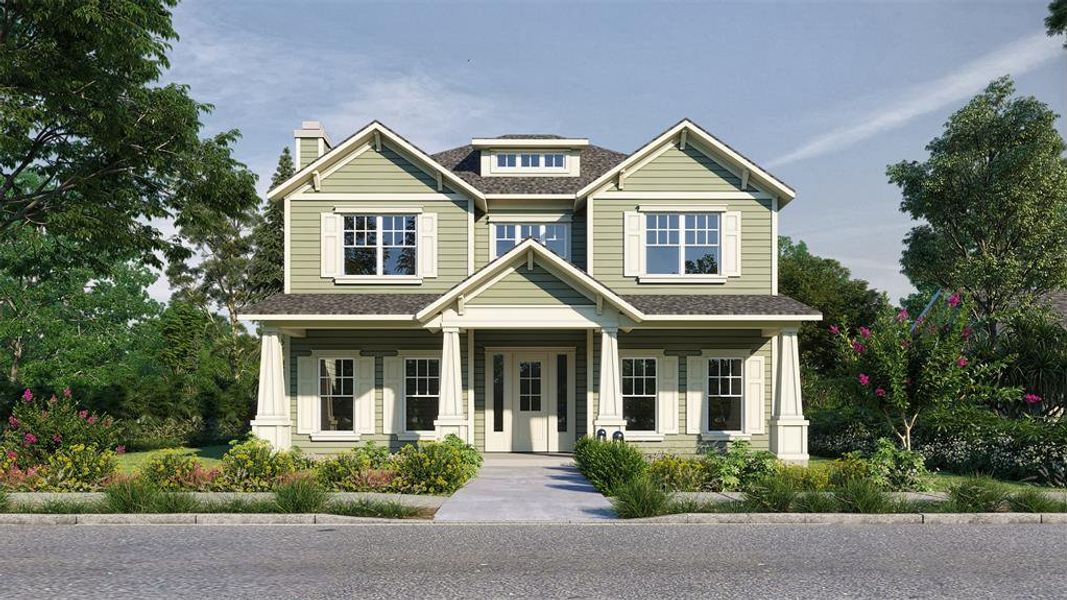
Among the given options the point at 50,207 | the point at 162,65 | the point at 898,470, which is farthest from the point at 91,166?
the point at 898,470

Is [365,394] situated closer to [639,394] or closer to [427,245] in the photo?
[427,245]

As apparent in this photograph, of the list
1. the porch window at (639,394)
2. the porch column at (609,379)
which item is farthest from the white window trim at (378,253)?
the porch window at (639,394)

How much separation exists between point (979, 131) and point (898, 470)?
1191 cm

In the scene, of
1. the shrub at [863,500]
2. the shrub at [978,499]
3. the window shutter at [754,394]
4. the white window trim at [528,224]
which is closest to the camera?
the shrub at [863,500]

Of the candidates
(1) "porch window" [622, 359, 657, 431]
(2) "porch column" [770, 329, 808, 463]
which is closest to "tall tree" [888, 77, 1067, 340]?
(2) "porch column" [770, 329, 808, 463]

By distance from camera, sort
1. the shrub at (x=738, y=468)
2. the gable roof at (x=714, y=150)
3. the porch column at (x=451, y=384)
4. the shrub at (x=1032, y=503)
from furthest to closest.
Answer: the gable roof at (x=714, y=150) < the porch column at (x=451, y=384) < the shrub at (x=738, y=468) < the shrub at (x=1032, y=503)

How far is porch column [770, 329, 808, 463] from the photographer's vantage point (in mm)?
17609

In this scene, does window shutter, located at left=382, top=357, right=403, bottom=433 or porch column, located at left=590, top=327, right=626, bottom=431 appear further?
window shutter, located at left=382, top=357, right=403, bottom=433

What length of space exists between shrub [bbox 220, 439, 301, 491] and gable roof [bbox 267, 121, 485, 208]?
7.66m

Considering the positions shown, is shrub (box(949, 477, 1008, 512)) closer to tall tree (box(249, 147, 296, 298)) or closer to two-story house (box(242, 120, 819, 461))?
two-story house (box(242, 120, 819, 461))

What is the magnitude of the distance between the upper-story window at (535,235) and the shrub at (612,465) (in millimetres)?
7004

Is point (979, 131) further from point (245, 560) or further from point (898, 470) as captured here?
point (245, 560)

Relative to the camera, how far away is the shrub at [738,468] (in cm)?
1311

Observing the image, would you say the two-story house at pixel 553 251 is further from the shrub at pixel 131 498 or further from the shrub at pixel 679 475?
the shrub at pixel 131 498
